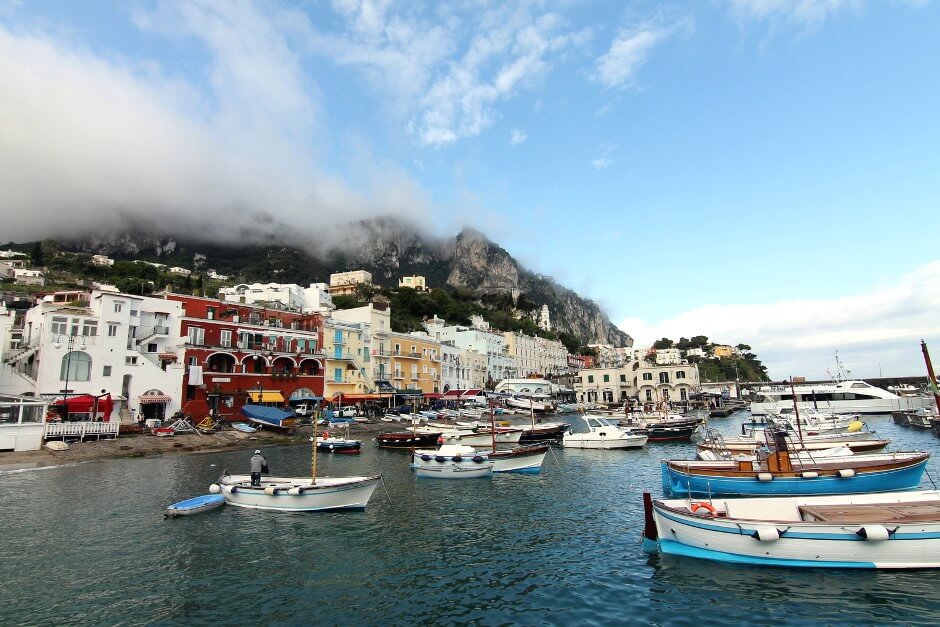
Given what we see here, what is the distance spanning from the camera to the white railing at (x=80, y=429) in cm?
3888

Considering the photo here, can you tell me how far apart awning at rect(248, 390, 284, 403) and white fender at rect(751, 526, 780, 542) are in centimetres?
5436

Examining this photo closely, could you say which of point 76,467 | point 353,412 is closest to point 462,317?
point 353,412

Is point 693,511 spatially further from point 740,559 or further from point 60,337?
point 60,337

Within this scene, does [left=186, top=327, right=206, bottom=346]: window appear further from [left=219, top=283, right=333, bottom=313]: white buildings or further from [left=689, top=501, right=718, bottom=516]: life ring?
[left=689, top=501, right=718, bottom=516]: life ring

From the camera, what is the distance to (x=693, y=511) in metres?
15.1

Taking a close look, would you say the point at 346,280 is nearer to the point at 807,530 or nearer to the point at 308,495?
the point at 308,495

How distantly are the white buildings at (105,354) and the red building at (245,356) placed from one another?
232 cm

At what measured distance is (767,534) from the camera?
13.4m

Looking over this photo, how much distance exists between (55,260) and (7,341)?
93.5 m

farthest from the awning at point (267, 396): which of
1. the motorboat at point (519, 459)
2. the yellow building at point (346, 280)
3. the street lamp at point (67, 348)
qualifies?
the yellow building at point (346, 280)

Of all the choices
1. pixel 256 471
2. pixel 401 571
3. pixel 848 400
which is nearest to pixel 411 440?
pixel 256 471

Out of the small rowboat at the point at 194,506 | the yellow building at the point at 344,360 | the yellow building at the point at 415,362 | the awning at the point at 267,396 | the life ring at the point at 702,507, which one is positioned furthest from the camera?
the yellow building at the point at 415,362

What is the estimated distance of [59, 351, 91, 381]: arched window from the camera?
4403cm

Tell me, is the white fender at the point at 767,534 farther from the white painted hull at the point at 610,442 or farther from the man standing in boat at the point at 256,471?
the white painted hull at the point at 610,442
